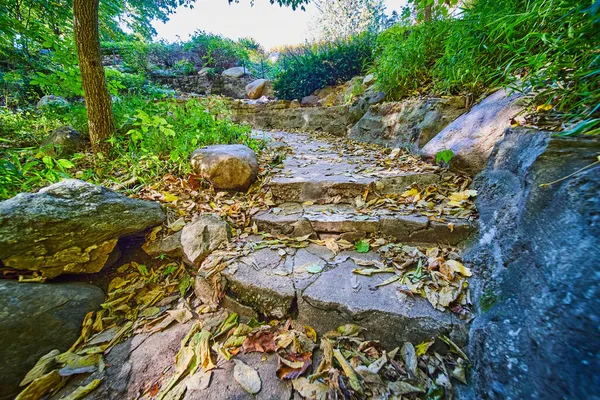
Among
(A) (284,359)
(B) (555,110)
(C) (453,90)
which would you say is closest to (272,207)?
(A) (284,359)

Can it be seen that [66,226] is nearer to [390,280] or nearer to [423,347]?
[390,280]

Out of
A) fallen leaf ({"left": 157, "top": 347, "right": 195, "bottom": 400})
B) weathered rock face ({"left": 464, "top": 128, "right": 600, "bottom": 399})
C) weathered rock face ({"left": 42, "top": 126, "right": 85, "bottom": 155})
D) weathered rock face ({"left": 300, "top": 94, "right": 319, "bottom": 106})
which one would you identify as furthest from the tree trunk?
weathered rock face ({"left": 300, "top": 94, "right": 319, "bottom": 106})

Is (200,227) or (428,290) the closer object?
(428,290)

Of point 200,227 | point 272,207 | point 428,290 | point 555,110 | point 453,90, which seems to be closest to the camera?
point 428,290

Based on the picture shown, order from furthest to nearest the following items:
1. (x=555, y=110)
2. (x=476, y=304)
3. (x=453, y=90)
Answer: (x=453, y=90) < (x=555, y=110) < (x=476, y=304)

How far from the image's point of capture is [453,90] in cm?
256

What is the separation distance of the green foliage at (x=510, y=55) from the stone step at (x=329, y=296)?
49.1 inches

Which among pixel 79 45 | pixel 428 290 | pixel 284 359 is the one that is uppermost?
pixel 79 45

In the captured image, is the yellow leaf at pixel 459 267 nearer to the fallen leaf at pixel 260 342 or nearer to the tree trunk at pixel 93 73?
the fallen leaf at pixel 260 342

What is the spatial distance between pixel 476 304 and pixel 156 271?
2043 millimetres

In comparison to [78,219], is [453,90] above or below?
above

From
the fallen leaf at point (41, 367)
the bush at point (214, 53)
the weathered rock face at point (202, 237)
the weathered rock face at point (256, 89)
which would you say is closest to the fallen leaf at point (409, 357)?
the weathered rock face at point (202, 237)

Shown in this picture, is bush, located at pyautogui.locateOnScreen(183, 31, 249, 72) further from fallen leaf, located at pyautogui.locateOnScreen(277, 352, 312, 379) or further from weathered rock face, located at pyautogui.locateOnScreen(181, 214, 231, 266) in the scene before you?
fallen leaf, located at pyautogui.locateOnScreen(277, 352, 312, 379)

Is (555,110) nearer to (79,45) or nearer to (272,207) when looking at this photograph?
(272,207)
